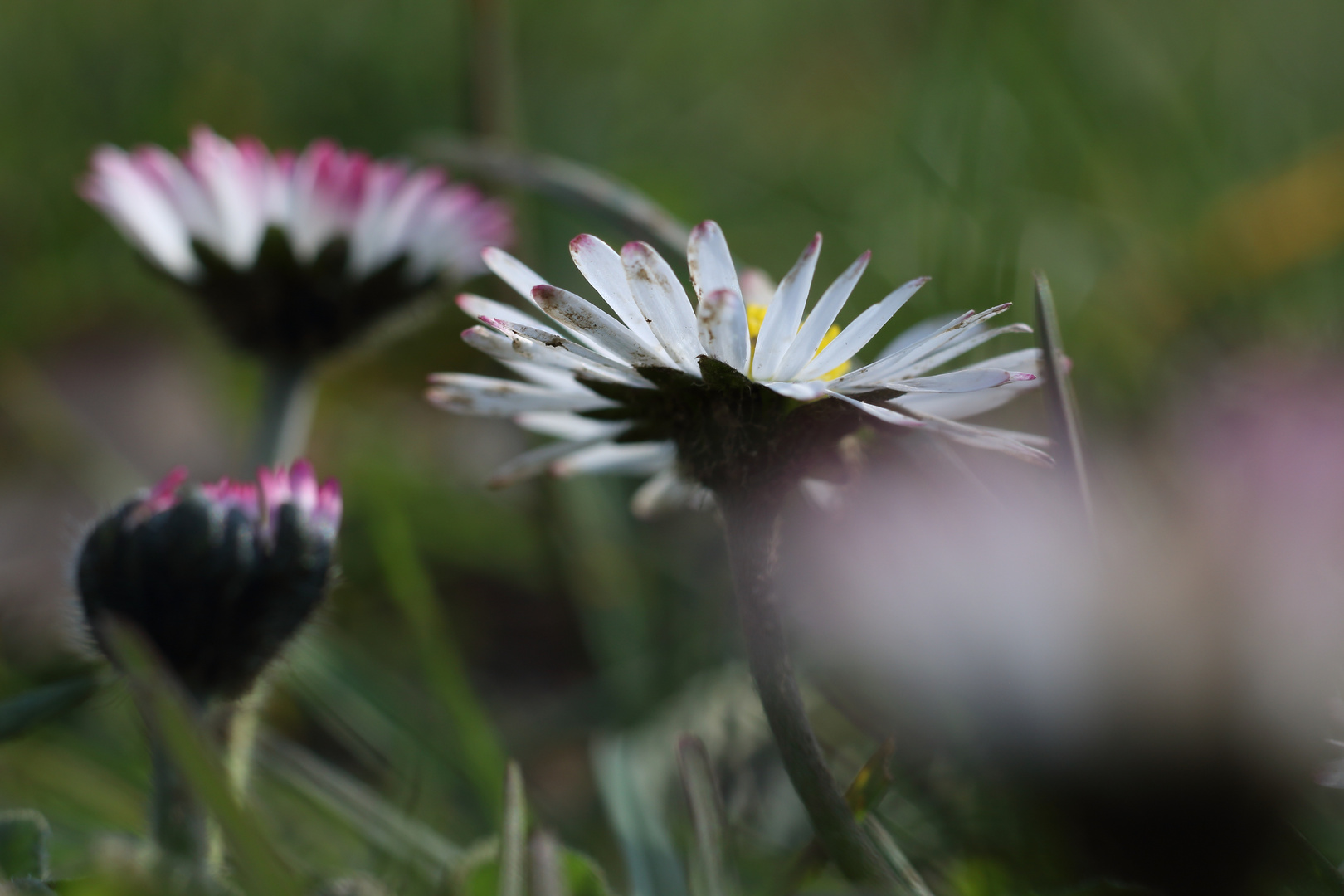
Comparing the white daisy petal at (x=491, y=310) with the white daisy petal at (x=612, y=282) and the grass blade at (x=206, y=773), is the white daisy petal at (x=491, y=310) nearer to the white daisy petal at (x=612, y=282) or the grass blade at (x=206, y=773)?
the white daisy petal at (x=612, y=282)

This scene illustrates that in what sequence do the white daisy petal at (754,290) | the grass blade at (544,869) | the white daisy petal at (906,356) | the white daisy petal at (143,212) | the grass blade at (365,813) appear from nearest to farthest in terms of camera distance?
the grass blade at (544,869) → the white daisy petal at (906,356) → the grass blade at (365,813) → the white daisy petal at (754,290) → the white daisy petal at (143,212)

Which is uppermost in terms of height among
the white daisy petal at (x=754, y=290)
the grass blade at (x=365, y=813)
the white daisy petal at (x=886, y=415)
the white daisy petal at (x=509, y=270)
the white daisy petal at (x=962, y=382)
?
the white daisy petal at (x=754, y=290)

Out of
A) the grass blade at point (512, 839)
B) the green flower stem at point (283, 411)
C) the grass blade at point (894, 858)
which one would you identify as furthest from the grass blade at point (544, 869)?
the green flower stem at point (283, 411)

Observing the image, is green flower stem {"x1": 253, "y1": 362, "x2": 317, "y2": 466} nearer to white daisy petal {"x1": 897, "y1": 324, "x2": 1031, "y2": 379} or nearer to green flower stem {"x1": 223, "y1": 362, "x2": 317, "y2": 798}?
green flower stem {"x1": 223, "y1": 362, "x2": 317, "y2": 798}

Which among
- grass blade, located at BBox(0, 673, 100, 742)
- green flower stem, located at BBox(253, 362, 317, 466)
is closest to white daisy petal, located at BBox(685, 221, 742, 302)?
grass blade, located at BBox(0, 673, 100, 742)

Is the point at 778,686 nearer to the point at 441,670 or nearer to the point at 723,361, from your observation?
the point at 723,361

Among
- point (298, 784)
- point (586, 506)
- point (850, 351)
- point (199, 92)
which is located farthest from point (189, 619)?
point (199, 92)

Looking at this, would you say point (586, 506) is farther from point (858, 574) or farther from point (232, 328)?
point (858, 574)

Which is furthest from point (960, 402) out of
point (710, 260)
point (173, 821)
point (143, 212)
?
point (143, 212)
